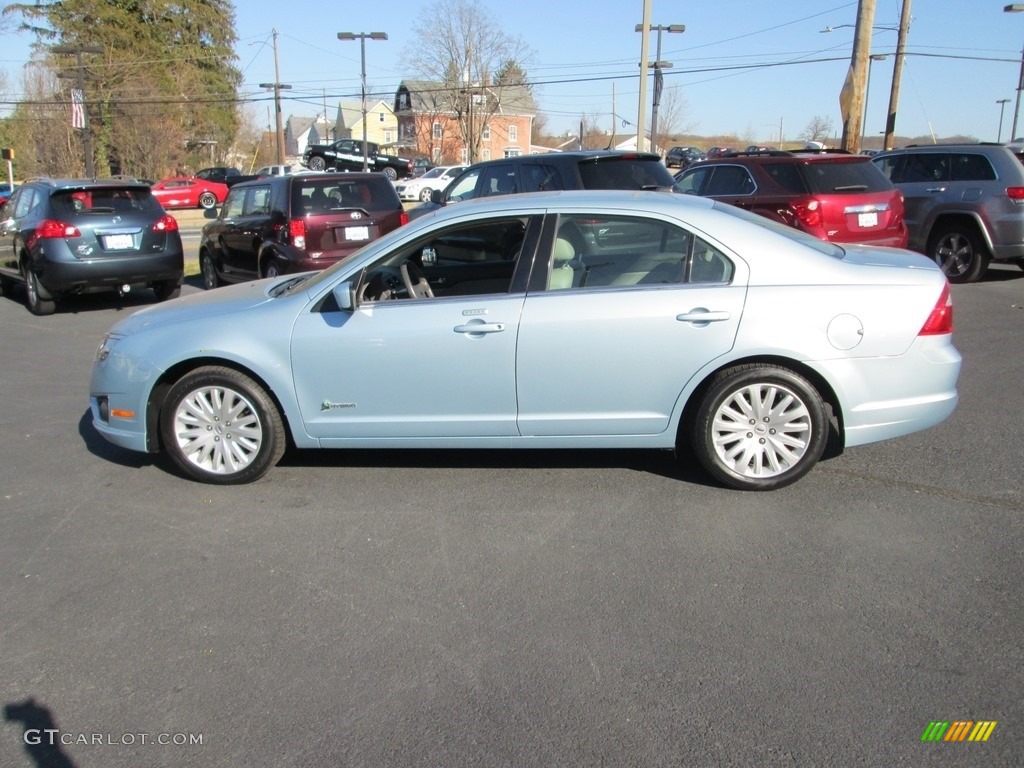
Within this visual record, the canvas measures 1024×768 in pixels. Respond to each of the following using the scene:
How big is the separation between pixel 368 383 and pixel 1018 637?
3249 mm

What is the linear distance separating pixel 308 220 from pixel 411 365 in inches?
235

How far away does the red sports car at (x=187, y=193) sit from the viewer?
36819 mm

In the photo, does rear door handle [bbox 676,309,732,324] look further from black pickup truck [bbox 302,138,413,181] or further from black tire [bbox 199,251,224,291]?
black pickup truck [bbox 302,138,413,181]

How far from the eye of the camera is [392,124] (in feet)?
287

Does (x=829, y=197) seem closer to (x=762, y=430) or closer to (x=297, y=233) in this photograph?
(x=297, y=233)

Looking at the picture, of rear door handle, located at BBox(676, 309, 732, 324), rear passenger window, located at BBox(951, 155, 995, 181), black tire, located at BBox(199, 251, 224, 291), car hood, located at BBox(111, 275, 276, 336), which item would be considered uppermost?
rear passenger window, located at BBox(951, 155, 995, 181)

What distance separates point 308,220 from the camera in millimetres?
10195

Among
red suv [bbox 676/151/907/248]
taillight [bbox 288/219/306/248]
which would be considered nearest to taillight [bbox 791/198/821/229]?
red suv [bbox 676/151/907/248]

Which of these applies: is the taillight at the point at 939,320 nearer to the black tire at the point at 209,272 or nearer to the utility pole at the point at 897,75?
the black tire at the point at 209,272

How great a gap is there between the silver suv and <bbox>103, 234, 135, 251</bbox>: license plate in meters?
10.2

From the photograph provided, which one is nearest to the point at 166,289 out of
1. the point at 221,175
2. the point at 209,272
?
the point at 209,272

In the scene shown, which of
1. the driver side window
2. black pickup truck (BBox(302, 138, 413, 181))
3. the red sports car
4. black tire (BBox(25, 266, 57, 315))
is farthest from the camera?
black pickup truck (BBox(302, 138, 413, 181))

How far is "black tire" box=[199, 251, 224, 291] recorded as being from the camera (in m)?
12.4

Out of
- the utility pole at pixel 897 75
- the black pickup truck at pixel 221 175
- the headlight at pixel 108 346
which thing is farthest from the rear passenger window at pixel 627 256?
the black pickup truck at pixel 221 175
